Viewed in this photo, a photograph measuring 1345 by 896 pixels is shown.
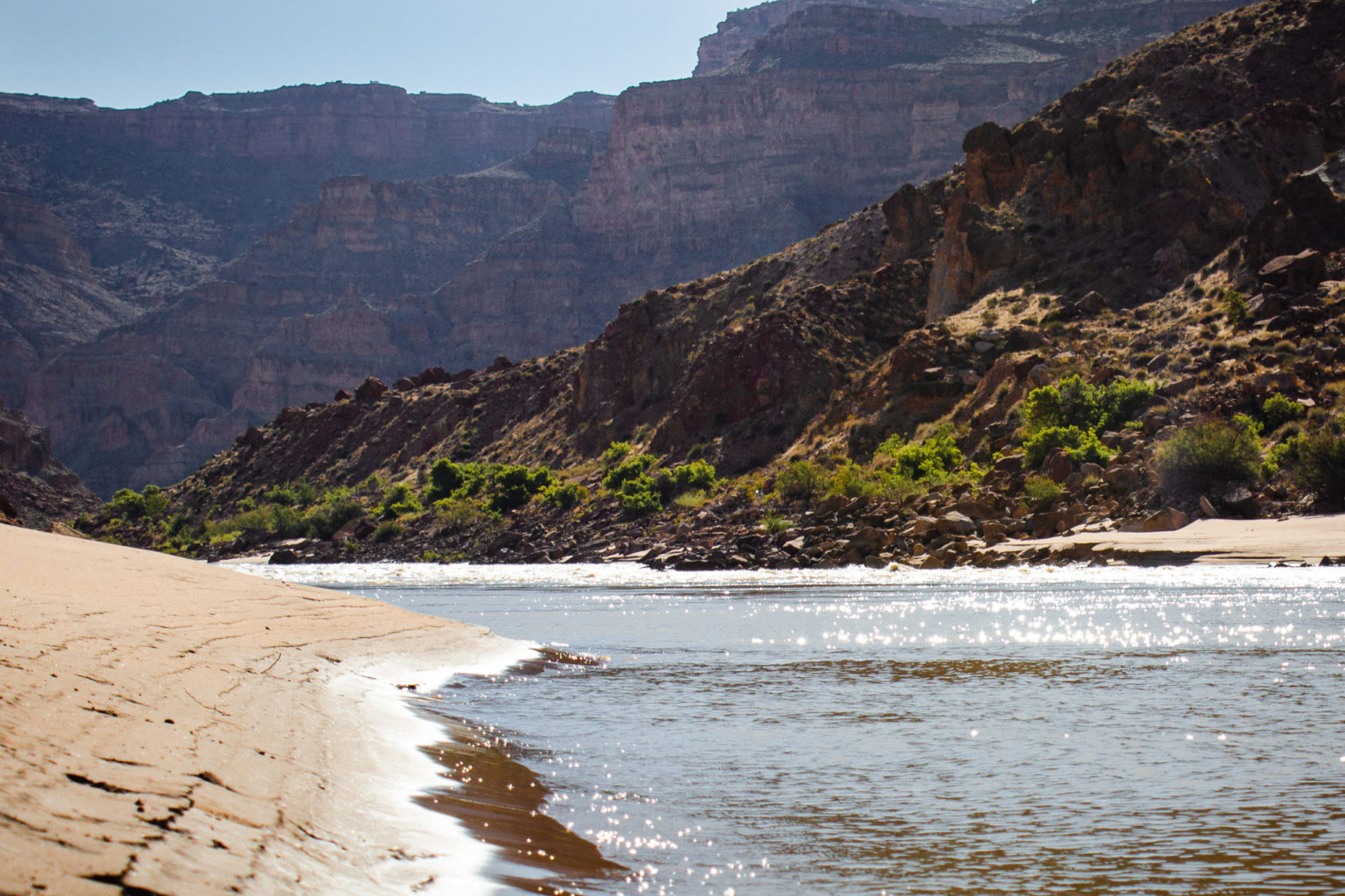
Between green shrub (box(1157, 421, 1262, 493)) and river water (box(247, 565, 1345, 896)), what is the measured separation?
18274 mm

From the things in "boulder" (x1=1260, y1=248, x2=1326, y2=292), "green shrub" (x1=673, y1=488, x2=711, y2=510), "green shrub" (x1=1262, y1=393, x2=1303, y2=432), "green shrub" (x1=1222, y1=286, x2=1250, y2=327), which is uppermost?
"boulder" (x1=1260, y1=248, x2=1326, y2=292)

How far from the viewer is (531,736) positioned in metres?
13.1

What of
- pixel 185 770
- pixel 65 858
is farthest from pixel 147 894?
pixel 185 770

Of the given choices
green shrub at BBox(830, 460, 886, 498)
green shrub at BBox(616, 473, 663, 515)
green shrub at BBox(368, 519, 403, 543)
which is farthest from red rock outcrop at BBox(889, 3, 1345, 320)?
green shrub at BBox(368, 519, 403, 543)

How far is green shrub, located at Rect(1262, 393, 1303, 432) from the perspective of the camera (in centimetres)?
4650

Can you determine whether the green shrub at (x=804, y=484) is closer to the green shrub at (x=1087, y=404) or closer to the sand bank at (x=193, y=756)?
the green shrub at (x=1087, y=404)

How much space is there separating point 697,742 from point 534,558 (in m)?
61.9

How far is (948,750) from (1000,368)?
190 ft

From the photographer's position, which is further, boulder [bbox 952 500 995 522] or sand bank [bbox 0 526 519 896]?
boulder [bbox 952 500 995 522]

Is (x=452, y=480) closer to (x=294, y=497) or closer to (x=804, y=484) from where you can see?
(x=294, y=497)

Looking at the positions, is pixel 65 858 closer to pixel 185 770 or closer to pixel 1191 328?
pixel 185 770

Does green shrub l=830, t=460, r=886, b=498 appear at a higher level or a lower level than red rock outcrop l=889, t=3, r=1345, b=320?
lower

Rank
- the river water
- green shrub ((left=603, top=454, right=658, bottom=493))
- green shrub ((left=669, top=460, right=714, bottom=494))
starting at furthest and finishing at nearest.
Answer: green shrub ((left=603, top=454, right=658, bottom=493))
green shrub ((left=669, top=460, right=714, bottom=494))
the river water

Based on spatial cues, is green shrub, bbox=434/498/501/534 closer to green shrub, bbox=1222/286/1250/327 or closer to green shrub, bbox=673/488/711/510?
green shrub, bbox=673/488/711/510
